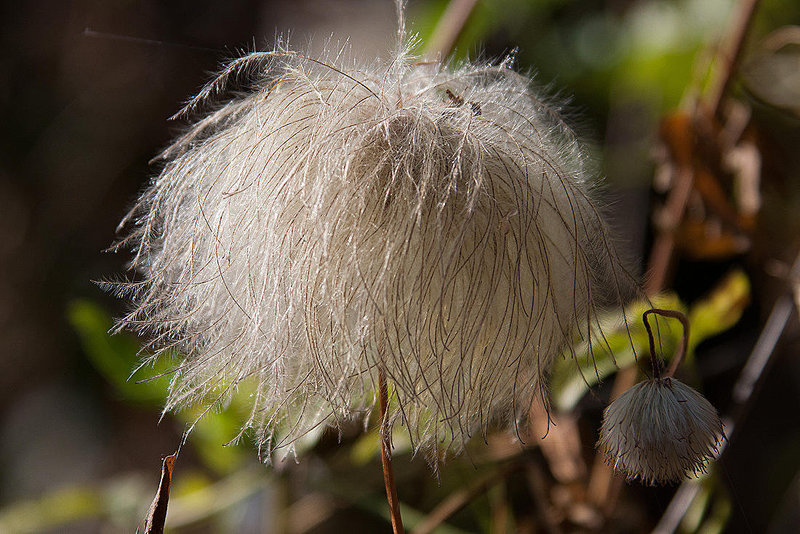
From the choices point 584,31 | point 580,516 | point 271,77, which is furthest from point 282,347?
point 584,31

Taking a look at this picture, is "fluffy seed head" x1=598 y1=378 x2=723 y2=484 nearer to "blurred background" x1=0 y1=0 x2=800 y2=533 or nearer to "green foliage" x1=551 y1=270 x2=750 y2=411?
"blurred background" x1=0 y1=0 x2=800 y2=533

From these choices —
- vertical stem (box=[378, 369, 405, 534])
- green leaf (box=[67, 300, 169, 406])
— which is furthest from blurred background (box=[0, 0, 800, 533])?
vertical stem (box=[378, 369, 405, 534])

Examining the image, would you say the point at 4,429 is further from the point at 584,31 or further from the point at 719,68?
the point at 719,68

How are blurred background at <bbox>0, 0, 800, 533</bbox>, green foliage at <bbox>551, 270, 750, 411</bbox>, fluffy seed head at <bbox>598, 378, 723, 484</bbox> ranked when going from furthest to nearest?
blurred background at <bbox>0, 0, 800, 533</bbox> < green foliage at <bbox>551, 270, 750, 411</bbox> < fluffy seed head at <bbox>598, 378, 723, 484</bbox>

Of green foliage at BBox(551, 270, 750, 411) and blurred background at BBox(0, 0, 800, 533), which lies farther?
blurred background at BBox(0, 0, 800, 533)

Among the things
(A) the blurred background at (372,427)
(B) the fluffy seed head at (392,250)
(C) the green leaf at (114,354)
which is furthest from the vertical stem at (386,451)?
(C) the green leaf at (114,354)

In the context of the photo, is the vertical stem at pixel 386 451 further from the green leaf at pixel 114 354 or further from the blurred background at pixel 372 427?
the green leaf at pixel 114 354
